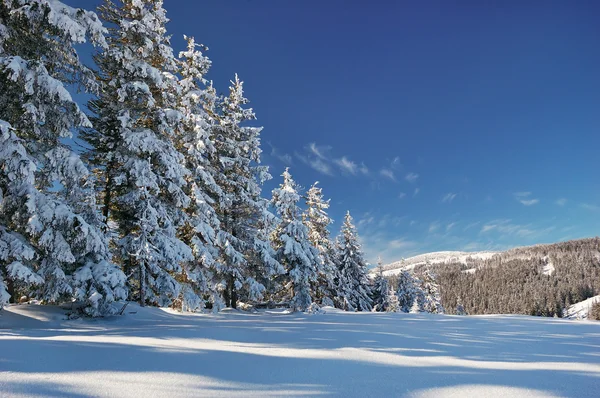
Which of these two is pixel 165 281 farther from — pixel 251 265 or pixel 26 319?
pixel 251 265

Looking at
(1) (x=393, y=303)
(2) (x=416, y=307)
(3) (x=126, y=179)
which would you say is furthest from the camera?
(1) (x=393, y=303)

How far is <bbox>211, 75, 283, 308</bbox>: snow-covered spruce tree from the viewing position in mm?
16094

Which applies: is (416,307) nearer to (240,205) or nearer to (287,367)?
(240,205)

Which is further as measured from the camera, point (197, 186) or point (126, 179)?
point (197, 186)

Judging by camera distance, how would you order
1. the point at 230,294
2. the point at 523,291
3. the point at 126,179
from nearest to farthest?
the point at 126,179, the point at 230,294, the point at 523,291

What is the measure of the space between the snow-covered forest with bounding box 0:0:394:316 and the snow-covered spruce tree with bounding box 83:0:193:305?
5cm

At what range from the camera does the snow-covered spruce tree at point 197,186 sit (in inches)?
539

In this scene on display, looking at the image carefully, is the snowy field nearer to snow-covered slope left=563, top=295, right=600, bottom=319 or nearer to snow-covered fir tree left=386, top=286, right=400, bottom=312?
snow-covered fir tree left=386, top=286, right=400, bottom=312

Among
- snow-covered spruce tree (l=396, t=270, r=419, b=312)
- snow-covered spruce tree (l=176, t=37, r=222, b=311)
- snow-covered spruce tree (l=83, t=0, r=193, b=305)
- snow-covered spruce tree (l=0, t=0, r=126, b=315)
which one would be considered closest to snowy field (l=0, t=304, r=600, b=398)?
snow-covered spruce tree (l=0, t=0, r=126, b=315)

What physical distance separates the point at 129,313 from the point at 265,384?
8456mm

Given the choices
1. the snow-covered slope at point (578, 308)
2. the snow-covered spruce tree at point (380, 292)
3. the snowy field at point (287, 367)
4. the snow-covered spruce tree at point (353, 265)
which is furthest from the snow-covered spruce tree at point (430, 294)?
the snow-covered slope at point (578, 308)

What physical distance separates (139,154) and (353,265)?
27017 millimetres

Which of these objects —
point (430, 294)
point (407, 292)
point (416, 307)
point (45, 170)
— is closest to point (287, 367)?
point (45, 170)

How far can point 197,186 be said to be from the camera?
15.1 meters
